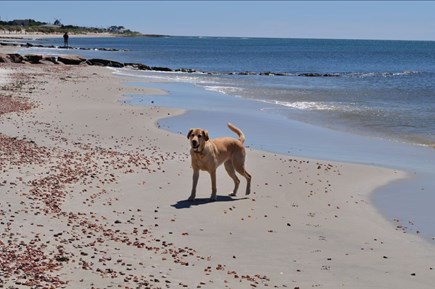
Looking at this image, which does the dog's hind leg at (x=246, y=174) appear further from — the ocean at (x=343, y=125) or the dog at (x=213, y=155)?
the ocean at (x=343, y=125)

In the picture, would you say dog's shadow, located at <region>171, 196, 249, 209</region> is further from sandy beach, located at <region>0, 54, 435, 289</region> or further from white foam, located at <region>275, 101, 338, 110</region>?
white foam, located at <region>275, 101, 338, 110</region>

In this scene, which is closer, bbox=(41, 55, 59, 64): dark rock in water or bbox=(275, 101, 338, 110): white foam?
bbox=(275, 101, 338, 110): white foam

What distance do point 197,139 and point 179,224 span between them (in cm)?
189

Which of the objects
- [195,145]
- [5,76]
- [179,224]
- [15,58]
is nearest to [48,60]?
[15,58]

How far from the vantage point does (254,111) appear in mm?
26750

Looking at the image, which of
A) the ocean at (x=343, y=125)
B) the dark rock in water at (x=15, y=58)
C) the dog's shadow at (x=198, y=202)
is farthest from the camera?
the dark rock in water at (x=15, y=58)

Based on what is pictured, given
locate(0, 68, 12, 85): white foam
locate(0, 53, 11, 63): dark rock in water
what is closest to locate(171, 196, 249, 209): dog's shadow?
locate(0, 68, 12, 85): white foam

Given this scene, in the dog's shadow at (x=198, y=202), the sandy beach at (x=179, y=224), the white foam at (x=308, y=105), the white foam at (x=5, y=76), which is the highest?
the white foam at (x=308, y=105)

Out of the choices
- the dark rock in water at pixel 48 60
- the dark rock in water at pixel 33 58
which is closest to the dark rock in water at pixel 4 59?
the dark rock in water at pixel 33 58

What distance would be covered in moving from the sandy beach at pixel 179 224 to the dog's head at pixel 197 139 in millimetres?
947

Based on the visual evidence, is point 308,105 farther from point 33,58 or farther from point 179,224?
point 33,58

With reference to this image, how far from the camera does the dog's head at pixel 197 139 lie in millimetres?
11242

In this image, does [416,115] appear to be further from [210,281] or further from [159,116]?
[210,281]

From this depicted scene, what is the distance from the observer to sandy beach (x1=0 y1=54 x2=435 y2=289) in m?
7.55
